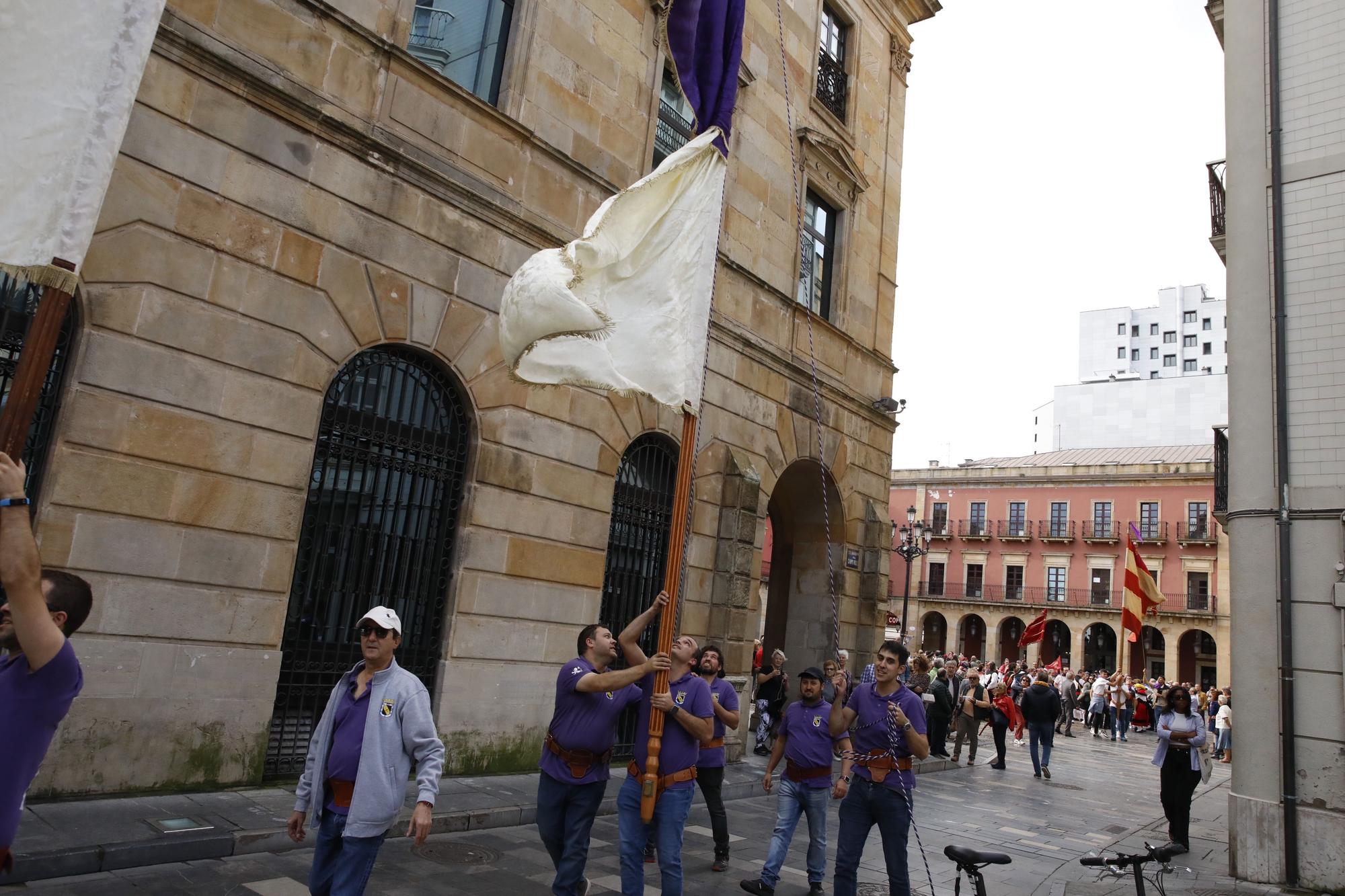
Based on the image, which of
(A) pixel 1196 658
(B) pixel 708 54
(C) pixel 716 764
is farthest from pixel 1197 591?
(B) pixel 708 54

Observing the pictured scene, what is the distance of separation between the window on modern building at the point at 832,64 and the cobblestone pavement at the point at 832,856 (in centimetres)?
1210

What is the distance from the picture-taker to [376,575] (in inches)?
371

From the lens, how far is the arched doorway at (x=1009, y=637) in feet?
190

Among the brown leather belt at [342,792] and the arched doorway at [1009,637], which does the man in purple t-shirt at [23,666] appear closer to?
the brown leather belt at [342,792]

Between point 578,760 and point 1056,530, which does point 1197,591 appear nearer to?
point 1056,530

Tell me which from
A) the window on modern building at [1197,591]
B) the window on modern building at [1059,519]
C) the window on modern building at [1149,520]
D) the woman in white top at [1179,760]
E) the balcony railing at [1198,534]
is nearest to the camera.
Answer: the woman in white top at [1179,760]

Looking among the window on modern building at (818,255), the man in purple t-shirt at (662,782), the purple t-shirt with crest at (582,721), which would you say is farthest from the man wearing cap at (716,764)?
the window on modern building at (818,255)

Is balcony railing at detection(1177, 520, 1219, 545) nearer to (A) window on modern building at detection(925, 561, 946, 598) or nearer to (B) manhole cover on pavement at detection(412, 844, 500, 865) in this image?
(A) window on modern building at detection(925, 561, 946, 598)

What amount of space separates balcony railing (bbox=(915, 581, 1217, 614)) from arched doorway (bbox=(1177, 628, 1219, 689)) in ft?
5.43

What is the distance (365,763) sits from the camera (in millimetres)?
4352

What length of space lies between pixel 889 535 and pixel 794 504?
2283mm

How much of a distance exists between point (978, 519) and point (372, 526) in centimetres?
5614

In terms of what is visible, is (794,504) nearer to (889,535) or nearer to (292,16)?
(889,535)

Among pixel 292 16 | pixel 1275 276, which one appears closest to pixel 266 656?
pixel 292 16
